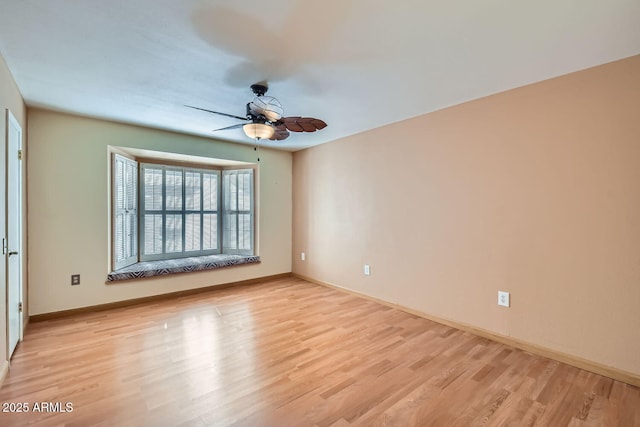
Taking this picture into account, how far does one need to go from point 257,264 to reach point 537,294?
148 inches

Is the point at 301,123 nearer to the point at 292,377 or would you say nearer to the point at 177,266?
the point at 292,377

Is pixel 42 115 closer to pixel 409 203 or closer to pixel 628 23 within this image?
pixel 409 203

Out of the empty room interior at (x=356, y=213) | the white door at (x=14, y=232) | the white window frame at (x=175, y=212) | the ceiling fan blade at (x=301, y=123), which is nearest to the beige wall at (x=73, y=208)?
the empty room interior at (x=356, y=213)

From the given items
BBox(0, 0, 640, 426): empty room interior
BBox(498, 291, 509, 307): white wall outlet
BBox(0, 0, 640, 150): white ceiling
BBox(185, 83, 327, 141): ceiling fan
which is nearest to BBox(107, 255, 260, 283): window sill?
BBox(0, 0, 640, 426): empty room interior

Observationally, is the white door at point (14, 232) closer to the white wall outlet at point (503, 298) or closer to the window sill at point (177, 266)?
the window sill at point (177, 266)

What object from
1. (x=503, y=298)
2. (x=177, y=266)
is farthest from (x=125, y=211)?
(x=503, y=298)

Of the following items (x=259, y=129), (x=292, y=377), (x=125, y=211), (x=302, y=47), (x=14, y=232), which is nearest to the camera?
(x=302, y=47)

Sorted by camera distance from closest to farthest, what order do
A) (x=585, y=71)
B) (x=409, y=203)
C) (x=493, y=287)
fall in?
1. (x=585, y=71)
2. (x=493, y=287)
3. (x=409, y=203)

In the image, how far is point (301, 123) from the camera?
2451mm

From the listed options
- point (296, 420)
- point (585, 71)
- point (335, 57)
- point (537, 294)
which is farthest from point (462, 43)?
point (296, 420)

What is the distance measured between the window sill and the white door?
3.18 ft

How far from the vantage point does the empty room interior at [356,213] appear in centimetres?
173

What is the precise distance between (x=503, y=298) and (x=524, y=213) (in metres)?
0.81

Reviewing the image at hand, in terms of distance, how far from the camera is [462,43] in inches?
74.3
